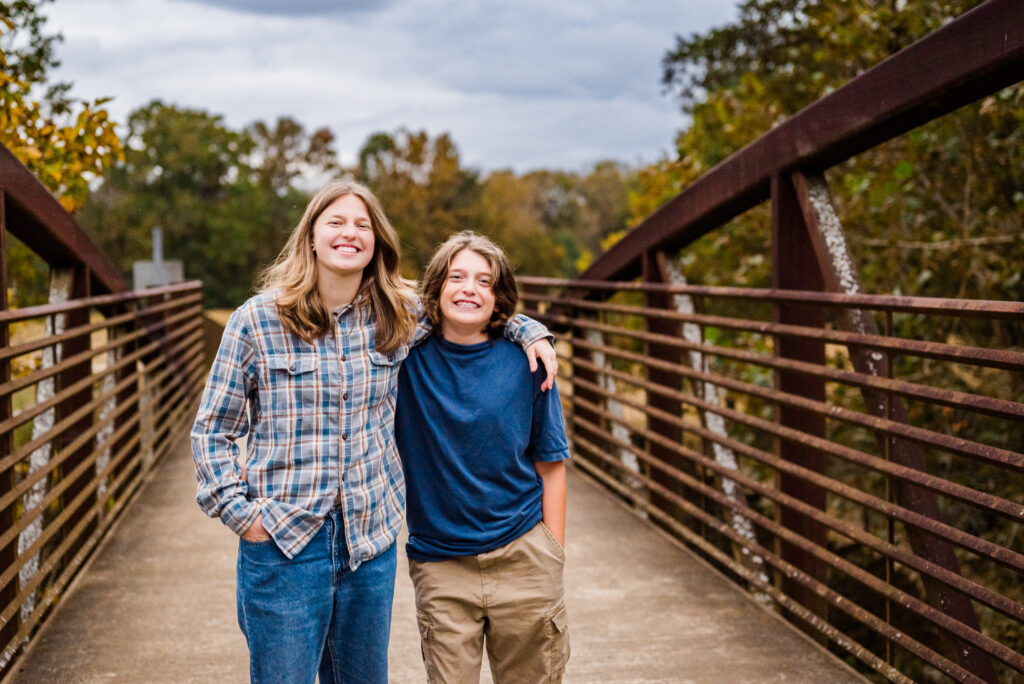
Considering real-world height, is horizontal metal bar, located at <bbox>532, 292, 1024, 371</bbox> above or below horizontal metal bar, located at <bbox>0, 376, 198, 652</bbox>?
above

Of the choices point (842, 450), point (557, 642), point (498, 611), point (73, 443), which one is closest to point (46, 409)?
point (73, 443)

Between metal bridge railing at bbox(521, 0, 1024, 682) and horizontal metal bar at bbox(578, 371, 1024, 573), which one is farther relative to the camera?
metal bridge railing at bbox(521, 0, 1024, 682)

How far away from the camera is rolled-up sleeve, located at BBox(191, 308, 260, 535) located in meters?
2.17

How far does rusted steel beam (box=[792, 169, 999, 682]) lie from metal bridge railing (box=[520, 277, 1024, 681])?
1cm

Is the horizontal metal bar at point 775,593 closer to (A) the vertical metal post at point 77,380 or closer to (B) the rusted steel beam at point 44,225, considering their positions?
(A) the vertical metal post at point 77,380

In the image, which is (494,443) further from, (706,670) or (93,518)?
(93,518)

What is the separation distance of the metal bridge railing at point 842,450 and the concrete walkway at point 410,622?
206mm

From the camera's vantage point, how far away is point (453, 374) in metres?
2.48

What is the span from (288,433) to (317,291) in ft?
1.16

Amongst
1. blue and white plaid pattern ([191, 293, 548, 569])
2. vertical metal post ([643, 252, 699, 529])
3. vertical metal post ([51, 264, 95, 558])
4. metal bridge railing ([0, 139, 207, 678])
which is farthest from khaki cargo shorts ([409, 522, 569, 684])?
vertical metal post ([643, 252, 699, 529])

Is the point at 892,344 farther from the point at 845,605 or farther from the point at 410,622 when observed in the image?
the point at 410,622

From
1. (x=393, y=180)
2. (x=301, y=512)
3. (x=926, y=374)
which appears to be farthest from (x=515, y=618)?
(x=393, y=180)

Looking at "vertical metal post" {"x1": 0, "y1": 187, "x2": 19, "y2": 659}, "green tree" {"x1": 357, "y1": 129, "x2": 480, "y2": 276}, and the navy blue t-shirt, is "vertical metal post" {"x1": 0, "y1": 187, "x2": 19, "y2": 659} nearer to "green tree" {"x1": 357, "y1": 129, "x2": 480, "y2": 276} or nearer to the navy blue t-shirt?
the navy blue t-shirt

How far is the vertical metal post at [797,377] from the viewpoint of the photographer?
3.96 m
